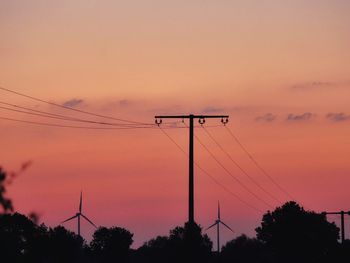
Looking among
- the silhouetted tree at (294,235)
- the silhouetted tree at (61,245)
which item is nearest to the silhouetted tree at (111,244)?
the silhouetted tree at (61,245)

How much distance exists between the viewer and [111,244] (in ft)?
620

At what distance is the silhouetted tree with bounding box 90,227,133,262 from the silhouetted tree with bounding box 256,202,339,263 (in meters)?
44.1

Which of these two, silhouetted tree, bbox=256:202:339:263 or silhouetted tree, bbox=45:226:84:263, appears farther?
silhouetted tree, bbox=45:226:84:263

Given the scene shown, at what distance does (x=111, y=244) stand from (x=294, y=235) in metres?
53.1

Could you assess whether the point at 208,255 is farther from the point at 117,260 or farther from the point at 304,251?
Result: the point at 304,251

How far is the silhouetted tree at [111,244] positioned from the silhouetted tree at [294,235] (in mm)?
44079

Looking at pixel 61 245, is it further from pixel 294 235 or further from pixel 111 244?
pixel 294 235

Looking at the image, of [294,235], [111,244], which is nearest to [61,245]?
[111,244]

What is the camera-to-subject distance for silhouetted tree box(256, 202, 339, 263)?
146 metres

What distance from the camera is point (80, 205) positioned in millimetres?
161375

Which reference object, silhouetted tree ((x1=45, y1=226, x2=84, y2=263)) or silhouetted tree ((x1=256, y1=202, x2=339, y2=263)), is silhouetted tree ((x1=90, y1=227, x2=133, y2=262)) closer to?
silhouetted tree ((x1=45, y1=226, x2=84, y2=263))

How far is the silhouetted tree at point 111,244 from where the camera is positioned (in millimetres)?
186525

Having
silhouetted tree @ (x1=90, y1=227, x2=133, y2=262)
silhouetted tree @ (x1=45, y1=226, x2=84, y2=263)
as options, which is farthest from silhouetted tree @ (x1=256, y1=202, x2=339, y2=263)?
silhouetted tree @ (x1=90, y1=227, x2=133, y2=262)

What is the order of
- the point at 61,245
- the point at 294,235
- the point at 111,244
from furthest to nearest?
the point at 111,244
the point at 61,245
the point at 294,235
